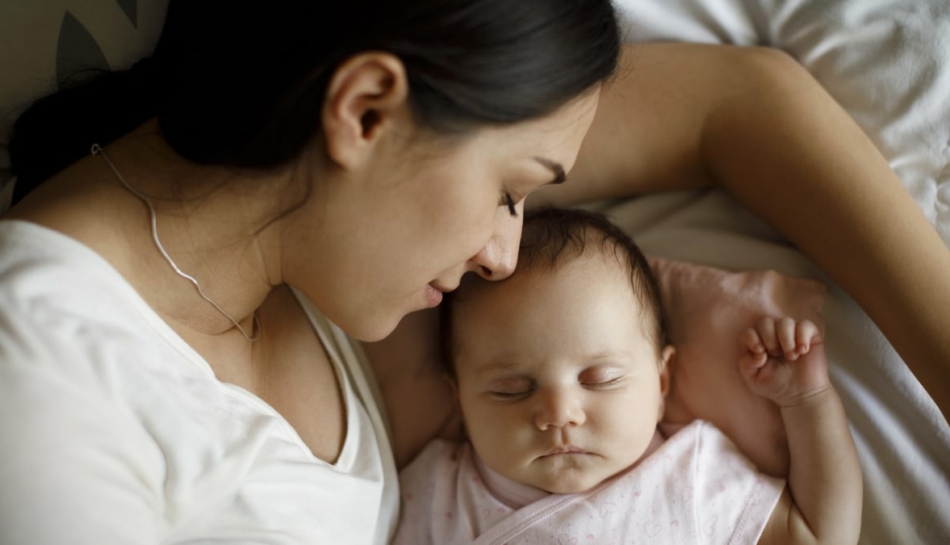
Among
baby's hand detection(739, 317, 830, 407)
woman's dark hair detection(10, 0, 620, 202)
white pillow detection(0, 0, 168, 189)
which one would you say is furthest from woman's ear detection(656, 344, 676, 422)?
white pillow detection(0, 0, 168, 189)

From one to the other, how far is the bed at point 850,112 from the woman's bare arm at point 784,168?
6 centimetres

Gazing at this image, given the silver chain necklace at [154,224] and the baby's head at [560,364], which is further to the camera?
the baby's head at [560,364]

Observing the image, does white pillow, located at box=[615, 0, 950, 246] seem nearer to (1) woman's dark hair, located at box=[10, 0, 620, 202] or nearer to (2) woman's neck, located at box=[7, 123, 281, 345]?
(1) woman's dark hair, located at box=[10, 0, 620, 202]

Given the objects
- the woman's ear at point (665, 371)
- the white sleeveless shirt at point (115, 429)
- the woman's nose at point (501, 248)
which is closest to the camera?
the white sleeveless shirt at point (115, 429)

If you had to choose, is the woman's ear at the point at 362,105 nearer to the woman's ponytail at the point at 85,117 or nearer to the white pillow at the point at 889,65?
the woman's ponytail at the point at 85,117

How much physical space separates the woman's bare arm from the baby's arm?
0.38 ft

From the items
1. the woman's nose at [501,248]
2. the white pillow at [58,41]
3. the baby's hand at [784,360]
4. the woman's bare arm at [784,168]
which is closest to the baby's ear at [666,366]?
the baby's hand at [784,360]

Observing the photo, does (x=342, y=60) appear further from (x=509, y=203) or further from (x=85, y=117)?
(x=85, y=117)

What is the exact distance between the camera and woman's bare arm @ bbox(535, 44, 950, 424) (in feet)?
3.57

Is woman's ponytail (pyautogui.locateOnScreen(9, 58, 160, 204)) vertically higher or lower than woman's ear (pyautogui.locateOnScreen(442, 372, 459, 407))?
higher

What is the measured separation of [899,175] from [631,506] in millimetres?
683

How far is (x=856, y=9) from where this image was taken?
1262 millimetres

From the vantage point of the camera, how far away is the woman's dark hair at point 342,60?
75cm

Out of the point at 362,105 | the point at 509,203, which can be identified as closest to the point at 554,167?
the point at 509,203
